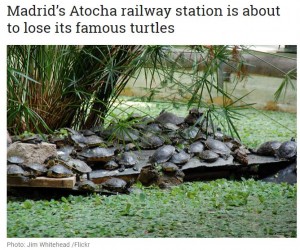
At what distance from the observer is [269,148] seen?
3812 mm

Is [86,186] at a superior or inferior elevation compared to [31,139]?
inferior

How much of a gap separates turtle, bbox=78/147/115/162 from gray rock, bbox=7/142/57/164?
23 centimetres

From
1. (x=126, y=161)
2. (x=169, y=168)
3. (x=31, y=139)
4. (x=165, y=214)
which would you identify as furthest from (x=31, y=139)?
(x=165, y=214)

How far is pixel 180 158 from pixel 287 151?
712 mm

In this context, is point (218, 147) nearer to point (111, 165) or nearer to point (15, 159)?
point (111, 165)

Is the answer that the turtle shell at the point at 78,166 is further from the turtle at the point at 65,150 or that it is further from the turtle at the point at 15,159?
the turtle at the point at 15,159

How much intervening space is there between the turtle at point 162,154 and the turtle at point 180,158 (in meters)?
0.03

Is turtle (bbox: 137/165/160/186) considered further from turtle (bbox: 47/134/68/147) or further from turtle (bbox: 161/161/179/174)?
turtle (bbox: 47/134/68/147)

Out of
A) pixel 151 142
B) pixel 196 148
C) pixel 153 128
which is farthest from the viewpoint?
pixel 153 128

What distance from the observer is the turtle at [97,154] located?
11.3 ft

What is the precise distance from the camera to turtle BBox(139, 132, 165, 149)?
148 inches
